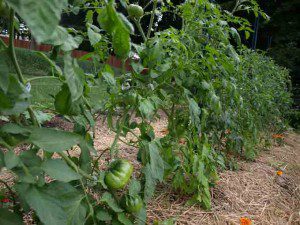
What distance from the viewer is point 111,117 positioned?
1434 mm

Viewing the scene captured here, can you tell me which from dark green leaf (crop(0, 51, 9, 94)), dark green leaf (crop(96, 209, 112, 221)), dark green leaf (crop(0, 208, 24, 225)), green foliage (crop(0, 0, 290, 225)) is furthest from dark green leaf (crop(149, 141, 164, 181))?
dark green leaf (crop(0, 51, 9, 94))

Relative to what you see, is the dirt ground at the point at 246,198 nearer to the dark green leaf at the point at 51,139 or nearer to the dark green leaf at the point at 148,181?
the dark green leaf at the point at 148,181

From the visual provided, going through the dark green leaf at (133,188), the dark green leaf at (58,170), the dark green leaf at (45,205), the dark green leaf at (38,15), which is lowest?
the dark green leaf at (133,188)

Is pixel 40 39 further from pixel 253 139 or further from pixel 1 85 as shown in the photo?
pixel 253 139

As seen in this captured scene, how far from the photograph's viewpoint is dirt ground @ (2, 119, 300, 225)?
1690 mm

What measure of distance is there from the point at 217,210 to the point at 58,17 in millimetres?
1630

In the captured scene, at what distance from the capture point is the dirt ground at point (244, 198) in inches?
66.6

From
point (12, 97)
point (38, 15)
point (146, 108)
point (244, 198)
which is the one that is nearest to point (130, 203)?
point (146, 108)

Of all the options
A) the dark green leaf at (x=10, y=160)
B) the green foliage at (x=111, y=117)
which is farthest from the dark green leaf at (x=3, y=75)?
the dark green leaf at (x=10, y=160)

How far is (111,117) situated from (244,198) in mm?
1028

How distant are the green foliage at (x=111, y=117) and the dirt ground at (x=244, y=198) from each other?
3.1 inches

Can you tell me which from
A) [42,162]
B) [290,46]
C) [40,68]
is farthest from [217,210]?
[40,68]

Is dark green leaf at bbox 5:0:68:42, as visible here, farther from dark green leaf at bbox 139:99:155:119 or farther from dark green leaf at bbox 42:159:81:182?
dark green leaf at bbox 139:99:155:119

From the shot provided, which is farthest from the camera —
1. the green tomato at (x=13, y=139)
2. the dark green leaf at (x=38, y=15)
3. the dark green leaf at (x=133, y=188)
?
the dark green leaf at (x=133, y=188)
